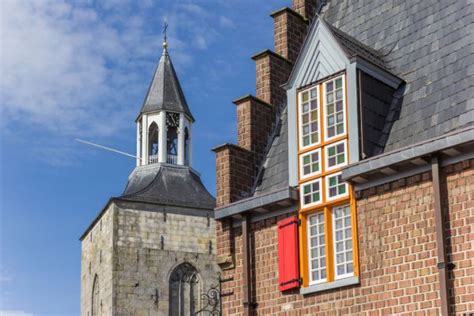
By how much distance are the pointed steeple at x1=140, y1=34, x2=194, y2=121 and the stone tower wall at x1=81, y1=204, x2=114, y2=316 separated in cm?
631

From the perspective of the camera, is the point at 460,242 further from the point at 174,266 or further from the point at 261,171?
the point at 174,266

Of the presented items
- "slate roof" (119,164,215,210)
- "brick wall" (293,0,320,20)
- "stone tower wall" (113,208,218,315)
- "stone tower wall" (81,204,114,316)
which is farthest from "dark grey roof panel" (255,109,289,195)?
"slate roof" (119,164,215,210)

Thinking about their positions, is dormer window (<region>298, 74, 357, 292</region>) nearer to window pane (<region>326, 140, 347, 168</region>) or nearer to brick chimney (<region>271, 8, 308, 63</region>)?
window pane (<region>326, 140, 347, 168</region>)

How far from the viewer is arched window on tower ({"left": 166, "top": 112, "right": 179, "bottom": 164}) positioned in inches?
2408

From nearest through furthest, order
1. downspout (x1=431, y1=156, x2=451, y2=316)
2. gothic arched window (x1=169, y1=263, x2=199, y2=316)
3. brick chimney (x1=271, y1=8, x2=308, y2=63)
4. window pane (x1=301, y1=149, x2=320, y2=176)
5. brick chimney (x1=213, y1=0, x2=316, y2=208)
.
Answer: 1. downspout (x1=431, y1=156, x2=451, y2=316)
2. window pane (x1=301, y1=149, x2=320, y2=176)
3. brick chimney (x1=213, y1=0, x2=316, y2=208)
4. brick chimney (x1=271, y1=8, x2=308, y2=63)
5. gothic arched window (x1=169, y1=263, x2=199, y2=316)

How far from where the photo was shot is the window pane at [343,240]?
18547 millimetres

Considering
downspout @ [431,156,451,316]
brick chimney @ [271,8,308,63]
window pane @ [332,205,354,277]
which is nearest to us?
downspout @ [431,156,451,316]

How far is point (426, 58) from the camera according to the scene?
1948 cm

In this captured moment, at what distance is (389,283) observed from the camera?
17.7 metres

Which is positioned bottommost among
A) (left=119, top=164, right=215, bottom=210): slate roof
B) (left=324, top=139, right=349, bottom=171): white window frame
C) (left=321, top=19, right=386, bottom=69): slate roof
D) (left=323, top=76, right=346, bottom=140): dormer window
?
(left=324, top=139, right=349, bottom=171): white window frame

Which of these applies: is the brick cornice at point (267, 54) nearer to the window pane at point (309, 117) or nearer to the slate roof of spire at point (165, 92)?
the window pane at point (309, 117)

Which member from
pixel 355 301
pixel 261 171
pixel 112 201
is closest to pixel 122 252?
pixel 112 201

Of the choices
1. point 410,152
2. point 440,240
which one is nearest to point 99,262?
point 410,152

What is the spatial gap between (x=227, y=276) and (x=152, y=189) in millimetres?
40174
